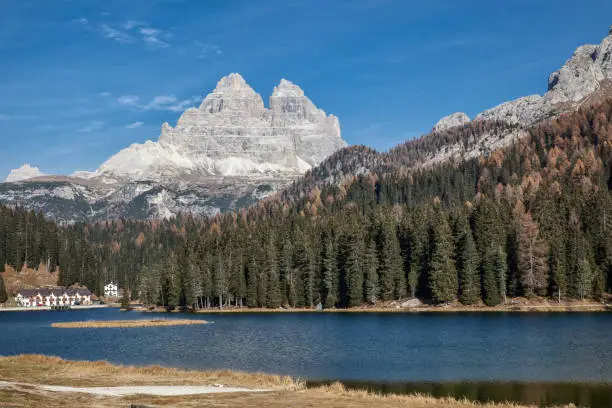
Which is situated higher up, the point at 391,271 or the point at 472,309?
the point at 391,271

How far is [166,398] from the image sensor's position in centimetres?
3628

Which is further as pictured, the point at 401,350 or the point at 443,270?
the point at 443,270

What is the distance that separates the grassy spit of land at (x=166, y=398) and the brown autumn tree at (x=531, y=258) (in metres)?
99.3

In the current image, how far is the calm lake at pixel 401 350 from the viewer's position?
50531 mm

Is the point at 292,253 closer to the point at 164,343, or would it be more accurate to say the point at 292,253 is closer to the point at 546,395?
the point at 164,343

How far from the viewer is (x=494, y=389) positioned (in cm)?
4784

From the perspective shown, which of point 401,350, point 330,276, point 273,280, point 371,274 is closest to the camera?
point 401,350

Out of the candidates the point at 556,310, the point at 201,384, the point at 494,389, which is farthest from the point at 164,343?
the point at 556,310

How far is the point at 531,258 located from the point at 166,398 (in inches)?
4498

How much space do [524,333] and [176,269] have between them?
111702 millimetres

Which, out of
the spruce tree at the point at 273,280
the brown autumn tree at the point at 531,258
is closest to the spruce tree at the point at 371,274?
the spruce tree at the point at 273,280

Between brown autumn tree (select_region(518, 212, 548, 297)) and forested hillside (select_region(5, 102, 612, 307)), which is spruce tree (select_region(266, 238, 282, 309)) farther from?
brown autumn tree (select_region(518, 212, 548, 297))

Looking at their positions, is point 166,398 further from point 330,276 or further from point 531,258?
point 330,276

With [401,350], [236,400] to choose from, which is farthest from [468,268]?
[236,400]
